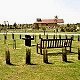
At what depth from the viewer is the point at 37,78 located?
9.74 meters

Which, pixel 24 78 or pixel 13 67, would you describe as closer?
pixel 24 78

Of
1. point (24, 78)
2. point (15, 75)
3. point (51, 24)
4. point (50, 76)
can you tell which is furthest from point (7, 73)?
point (51, 24)

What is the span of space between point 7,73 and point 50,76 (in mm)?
2014

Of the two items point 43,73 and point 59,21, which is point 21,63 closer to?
point 43,73

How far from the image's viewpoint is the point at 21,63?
13.1 m

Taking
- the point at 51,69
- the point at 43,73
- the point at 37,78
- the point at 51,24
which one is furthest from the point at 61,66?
the point at 51,24

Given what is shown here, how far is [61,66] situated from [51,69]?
0.86 meters

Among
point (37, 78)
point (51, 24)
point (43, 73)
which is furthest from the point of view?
point (51, 24)

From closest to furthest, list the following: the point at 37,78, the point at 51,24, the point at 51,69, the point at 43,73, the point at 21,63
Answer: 1. the point at 37,78
2. the point at 43,73
3. the point at 51,69
4. the point at 21,63
5. the point at 51,24

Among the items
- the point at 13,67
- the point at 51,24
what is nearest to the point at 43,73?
the point at 13,67

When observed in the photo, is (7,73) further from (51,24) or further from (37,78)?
(51,24)

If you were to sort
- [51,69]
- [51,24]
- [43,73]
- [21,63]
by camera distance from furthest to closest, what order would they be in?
[51,24], [21,63], [51,69], [43,73]

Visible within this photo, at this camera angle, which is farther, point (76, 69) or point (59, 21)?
point (59, 21)

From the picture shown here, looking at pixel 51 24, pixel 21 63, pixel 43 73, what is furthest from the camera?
pixel 51 24
